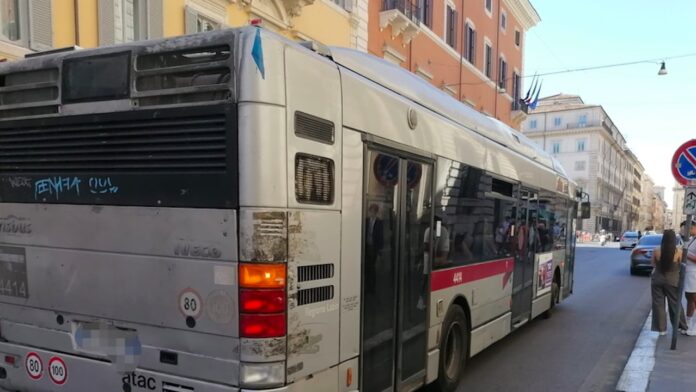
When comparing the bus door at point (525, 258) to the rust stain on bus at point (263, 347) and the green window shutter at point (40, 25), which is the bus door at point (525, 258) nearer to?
the rust stain on bus at point (263, 347)

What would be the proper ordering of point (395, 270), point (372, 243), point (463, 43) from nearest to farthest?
point (372, 243), point (395, 270), point (463, 43)

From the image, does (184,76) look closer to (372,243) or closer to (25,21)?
(372,243)

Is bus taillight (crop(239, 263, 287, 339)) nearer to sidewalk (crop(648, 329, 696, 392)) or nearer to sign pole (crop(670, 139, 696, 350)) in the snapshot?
sidewalk (crop(648, 329, 696, 392))

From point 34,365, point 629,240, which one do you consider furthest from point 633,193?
point 34,365

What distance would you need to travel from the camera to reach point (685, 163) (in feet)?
24.9

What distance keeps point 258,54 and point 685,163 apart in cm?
712

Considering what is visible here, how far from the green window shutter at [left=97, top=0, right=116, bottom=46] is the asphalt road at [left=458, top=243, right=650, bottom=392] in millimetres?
8872

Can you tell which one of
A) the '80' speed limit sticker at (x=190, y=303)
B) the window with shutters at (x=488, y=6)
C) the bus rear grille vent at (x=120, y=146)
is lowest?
the '80' speed limit sticker at (x=190, y=303)

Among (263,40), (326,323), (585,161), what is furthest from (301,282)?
(585,161)

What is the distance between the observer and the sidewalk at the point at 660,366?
5.52 metres

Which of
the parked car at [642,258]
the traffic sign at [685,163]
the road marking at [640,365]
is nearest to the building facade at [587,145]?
the parked car at [642,258]

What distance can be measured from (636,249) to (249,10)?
15.9 m

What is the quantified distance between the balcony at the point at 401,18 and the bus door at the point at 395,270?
15.3 meters

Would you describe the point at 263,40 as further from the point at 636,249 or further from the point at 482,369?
the point at 636,249
